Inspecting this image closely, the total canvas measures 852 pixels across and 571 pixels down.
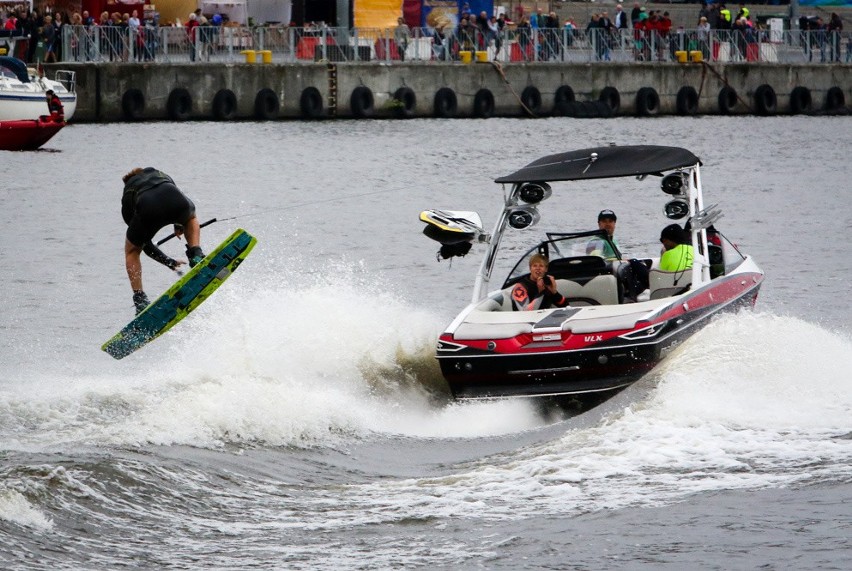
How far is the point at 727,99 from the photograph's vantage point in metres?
53.8

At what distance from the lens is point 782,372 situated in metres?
13.4

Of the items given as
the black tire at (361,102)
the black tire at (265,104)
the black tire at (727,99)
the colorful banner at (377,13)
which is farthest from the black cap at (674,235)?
the black tire at (727,99)

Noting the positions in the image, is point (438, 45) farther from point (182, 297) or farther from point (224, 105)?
point (182, 297)

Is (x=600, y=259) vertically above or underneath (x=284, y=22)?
underneath

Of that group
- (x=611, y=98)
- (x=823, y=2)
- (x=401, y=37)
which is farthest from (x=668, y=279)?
(x=823, y=2)

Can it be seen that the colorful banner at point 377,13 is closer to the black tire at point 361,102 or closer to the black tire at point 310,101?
the black tire at point 361,102

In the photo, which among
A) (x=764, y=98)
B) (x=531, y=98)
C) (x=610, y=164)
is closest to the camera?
(x=610, y=164)

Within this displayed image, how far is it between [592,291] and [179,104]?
32052mm

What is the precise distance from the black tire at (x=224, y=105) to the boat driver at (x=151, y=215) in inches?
1225

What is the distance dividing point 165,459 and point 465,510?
228 centimetres

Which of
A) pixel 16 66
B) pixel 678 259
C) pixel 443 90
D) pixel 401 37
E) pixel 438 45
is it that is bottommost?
pixel 678 259

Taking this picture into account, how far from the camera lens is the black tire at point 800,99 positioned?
54688mm

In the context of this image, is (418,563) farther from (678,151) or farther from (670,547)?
(678,151)

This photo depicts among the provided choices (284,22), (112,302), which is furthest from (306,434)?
(284,22)
